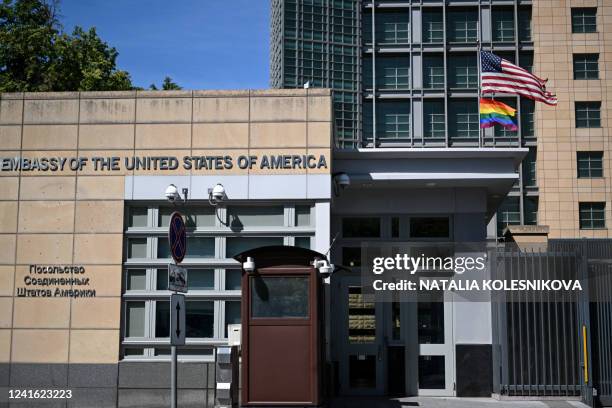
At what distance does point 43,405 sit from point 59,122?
5922 mm

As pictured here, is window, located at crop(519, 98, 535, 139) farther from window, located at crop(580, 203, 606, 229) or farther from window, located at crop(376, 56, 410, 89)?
window, located at crop(376, 56, 410, 89)

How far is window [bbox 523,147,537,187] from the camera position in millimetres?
55062

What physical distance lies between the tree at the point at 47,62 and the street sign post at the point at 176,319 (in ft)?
59.2

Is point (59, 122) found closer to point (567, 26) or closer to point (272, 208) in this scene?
point (272, 208)

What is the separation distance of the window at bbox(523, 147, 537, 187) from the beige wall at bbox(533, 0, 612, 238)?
16.5 inches

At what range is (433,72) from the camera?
2287 inches

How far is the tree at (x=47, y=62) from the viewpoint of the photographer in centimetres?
2816

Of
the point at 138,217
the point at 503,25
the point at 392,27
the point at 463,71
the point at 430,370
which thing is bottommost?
the point at 430,370

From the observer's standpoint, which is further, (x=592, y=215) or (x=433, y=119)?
(x=433, y=119)

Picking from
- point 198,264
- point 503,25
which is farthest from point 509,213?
point 198,264

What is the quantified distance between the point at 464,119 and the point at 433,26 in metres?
7.11

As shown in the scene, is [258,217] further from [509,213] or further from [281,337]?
[509,213]

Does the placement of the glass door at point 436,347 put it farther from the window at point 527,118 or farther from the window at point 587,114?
the window at point 587,114

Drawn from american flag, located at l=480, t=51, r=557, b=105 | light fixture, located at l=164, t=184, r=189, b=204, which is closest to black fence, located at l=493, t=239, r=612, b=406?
american flag, located at l=480, t=51, r=557, b=105
